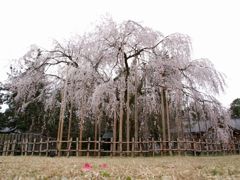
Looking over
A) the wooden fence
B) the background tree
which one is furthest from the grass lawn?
the background tree

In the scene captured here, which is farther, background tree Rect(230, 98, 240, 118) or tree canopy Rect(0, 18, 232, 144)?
background tree Rect(230, 98, 240, 118)

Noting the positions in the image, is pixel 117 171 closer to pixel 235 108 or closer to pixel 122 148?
pixel 122 148

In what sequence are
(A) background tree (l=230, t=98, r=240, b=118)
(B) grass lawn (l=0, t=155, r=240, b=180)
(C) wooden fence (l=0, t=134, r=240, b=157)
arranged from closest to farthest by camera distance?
(B) grass lawn (l=0, t=155, r=240, b=180)
(C) wooden fence (l=0, t=134, r=240, b=157)
(A) background tree (l=230, t=98, r=240, b=118)

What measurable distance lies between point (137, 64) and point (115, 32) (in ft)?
7.21

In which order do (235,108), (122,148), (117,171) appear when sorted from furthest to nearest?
(235,108)
(122,148)
(117,171)

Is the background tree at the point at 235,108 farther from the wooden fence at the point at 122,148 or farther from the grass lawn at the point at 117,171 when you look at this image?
the grass lawn at the point at 117,171

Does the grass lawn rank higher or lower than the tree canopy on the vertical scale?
lower

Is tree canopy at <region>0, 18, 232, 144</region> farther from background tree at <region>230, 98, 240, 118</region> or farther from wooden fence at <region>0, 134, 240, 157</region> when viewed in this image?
background tree at <region>230, 98, 240, 118</region>

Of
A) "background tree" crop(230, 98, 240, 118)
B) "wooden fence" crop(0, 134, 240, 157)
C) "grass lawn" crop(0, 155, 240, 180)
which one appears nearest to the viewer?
"grass lawn" crop(0, 155, 240, 180)

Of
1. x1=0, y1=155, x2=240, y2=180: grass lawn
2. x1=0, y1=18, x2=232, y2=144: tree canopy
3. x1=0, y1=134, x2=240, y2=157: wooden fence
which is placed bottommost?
x1=0, y1=155, x2=240, y2=180: grass lawn

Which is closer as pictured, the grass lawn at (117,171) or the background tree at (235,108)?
the grass lawn at (117,171)

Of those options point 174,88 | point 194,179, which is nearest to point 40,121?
point 174,88

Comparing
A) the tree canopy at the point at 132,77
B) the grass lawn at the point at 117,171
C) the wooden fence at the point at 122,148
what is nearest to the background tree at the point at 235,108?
the wooden fence at the point at 122,148

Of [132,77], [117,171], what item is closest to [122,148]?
[132,77]
